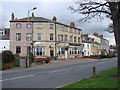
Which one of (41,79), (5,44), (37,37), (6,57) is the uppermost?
(37,37)

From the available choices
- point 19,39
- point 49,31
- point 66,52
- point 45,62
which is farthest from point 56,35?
point 45,62

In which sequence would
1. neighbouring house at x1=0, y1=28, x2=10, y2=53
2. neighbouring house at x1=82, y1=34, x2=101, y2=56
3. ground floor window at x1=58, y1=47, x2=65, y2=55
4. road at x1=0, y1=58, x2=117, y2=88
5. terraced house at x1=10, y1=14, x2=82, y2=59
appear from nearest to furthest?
1. road at x1=0, y1=58, x2=117, y2=88
2. terraced house at x1=10, y1=14, x2=82, y2=59
3. neighbouring house at x1=0, y1=28, x2=10, y2=53
4. ground floor window at x1=58, y1=47, x2=65, y2=55
5. neighbouring house at x1=82, y1=34, x2=101, y2=56

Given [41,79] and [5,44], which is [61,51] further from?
[41,79]

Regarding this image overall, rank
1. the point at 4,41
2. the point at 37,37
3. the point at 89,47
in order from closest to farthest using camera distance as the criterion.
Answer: the point at 37,37, the point at 4,41, the point at 89,47

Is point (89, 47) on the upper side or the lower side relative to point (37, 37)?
lower

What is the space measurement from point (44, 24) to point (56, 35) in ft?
14.2

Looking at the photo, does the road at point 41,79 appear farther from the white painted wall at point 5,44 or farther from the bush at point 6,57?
the white painted wall at point 5,44

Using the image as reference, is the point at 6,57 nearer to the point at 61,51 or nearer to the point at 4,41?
the point at 4,41

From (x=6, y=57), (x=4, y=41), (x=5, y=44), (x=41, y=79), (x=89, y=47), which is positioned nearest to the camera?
(x=41, y=79)

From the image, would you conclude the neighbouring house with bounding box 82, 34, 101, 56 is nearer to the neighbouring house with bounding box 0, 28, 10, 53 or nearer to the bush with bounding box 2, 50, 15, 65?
the neighbouring house with bounding box 0, 28, 10, 53

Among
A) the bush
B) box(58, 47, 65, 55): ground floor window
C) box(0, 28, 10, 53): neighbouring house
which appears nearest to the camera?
the bush

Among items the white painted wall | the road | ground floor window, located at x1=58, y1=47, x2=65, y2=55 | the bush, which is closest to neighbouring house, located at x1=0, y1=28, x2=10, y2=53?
the white painted wall

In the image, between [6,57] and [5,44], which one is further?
[5,44]

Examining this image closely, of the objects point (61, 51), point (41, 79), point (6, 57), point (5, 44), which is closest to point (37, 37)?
point (61, 51)
